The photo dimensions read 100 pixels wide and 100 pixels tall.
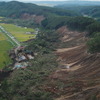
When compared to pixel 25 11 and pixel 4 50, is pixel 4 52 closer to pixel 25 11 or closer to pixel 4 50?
pixel 4 50

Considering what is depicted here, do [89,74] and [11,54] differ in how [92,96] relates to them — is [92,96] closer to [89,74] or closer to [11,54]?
[89,74]

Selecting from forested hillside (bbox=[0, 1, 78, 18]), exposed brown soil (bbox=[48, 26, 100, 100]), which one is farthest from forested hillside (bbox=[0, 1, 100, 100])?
forested hillside (bbox=[0, 1, 78, 18])

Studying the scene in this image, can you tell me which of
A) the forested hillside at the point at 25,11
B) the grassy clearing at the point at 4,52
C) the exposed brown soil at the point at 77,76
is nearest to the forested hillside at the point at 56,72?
the exposed brown soil at the point at 77,76

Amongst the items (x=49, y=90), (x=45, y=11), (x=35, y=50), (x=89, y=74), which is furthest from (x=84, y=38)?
(x=45, y=11)

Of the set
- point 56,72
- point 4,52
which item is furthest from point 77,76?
point 4,52

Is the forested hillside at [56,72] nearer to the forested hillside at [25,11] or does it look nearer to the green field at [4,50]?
the green field at [4,50]

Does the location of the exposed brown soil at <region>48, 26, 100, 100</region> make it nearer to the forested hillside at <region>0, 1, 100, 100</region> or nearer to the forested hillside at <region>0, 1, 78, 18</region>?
the forested hillside at <region>0, 1, 100, 100</region>

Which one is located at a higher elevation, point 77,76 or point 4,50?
point 77,76
